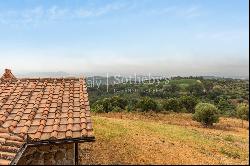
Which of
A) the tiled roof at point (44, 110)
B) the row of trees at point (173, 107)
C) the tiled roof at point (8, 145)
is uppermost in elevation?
the tiled roof at point (44, 110)

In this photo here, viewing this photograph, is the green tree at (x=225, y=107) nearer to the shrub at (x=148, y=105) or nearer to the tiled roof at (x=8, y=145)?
the shrub at (x=148, y=105)

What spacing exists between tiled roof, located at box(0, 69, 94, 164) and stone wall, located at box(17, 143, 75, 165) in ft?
1.35

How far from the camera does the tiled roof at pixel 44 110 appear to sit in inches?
320

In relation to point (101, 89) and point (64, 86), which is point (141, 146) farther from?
point (101, 89)

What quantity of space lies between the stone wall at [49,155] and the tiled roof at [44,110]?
0.41 m

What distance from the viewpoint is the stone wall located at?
7.96 meters

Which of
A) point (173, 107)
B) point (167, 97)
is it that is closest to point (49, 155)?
point (173, 107)

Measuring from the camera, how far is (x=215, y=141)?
22500 mm

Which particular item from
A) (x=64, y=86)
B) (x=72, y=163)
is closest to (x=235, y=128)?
(x=64, y=86)

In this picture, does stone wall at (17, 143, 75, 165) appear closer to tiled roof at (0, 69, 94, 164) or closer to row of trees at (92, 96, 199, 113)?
tiled roof at (0, 69, 94, 164)

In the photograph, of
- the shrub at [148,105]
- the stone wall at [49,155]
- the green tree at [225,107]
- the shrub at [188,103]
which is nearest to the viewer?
the stone wall at [49,155]

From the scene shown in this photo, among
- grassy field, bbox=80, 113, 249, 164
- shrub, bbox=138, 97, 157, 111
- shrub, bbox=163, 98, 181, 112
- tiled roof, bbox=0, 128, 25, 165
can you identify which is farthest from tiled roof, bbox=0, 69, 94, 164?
shrub, bbox=163, 98, 181, 112

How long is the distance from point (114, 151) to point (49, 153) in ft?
30.5

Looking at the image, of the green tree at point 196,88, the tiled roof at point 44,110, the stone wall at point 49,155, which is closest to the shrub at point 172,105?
the green tree at point 196,88
